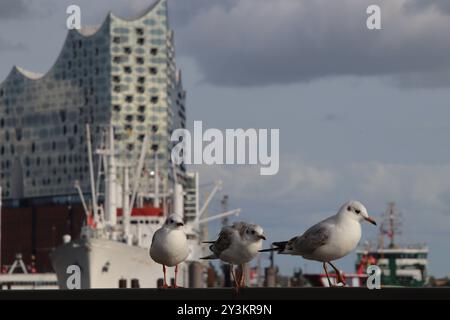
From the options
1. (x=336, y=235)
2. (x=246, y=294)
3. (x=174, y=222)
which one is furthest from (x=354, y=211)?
(x=174, y=222)

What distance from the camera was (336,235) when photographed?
1623cm

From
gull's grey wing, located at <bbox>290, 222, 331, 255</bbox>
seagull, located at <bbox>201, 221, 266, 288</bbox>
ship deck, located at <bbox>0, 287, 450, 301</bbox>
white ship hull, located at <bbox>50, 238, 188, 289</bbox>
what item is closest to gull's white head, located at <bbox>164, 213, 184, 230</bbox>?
seagull, located at <bbox>201, 221, 266, 288</bbox>

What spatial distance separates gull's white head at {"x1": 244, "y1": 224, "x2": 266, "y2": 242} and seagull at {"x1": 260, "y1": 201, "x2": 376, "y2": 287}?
1.96 feet

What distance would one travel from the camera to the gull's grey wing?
16.4m

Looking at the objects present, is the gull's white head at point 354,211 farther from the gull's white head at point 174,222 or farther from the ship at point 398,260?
the ship at point 398,260

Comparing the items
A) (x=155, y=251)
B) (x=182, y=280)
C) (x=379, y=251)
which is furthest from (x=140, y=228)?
(x=155, y=251)

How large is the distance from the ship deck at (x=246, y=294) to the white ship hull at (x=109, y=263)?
125564 millimetres

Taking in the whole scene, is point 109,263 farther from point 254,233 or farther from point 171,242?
point 254,233

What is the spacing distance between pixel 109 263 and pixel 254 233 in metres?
127

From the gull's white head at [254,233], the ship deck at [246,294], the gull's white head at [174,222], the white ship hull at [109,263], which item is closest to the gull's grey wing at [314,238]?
the gull's white head at [254,233]
